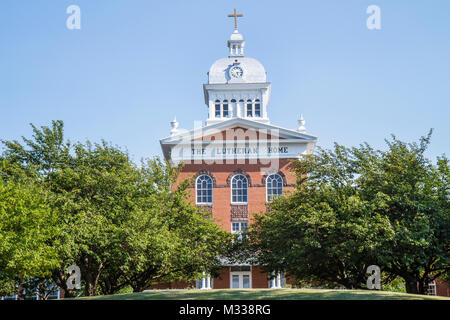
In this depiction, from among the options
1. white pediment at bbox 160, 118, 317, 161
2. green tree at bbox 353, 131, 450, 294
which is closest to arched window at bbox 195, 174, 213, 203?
white pediment at bbox 160, 118, 317, 161

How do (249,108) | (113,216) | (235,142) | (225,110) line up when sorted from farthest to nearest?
(249,108) → (225,110) → (235,142) → (113,216)

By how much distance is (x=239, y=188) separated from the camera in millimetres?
41719

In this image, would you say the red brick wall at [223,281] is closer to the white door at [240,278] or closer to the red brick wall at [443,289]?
the white door at [240,278]

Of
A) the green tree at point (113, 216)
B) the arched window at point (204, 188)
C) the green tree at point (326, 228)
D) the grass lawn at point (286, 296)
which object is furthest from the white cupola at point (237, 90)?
the grass lawn at point (286, 296)

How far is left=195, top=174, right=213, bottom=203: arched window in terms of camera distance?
41.4 meters

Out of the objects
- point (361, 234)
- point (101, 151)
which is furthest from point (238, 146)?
point (361, 234)

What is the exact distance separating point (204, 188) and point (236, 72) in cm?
A: 1354

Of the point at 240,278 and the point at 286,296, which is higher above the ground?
the point at 286,296

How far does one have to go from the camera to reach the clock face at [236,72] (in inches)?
1962

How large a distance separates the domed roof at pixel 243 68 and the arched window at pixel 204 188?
38.1 ft

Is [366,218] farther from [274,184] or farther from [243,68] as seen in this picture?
[243,68]

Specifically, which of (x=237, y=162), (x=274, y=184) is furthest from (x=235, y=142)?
(x=274, y=184)

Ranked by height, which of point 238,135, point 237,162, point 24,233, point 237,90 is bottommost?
point 24,233

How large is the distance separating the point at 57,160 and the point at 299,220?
13.8 meters
